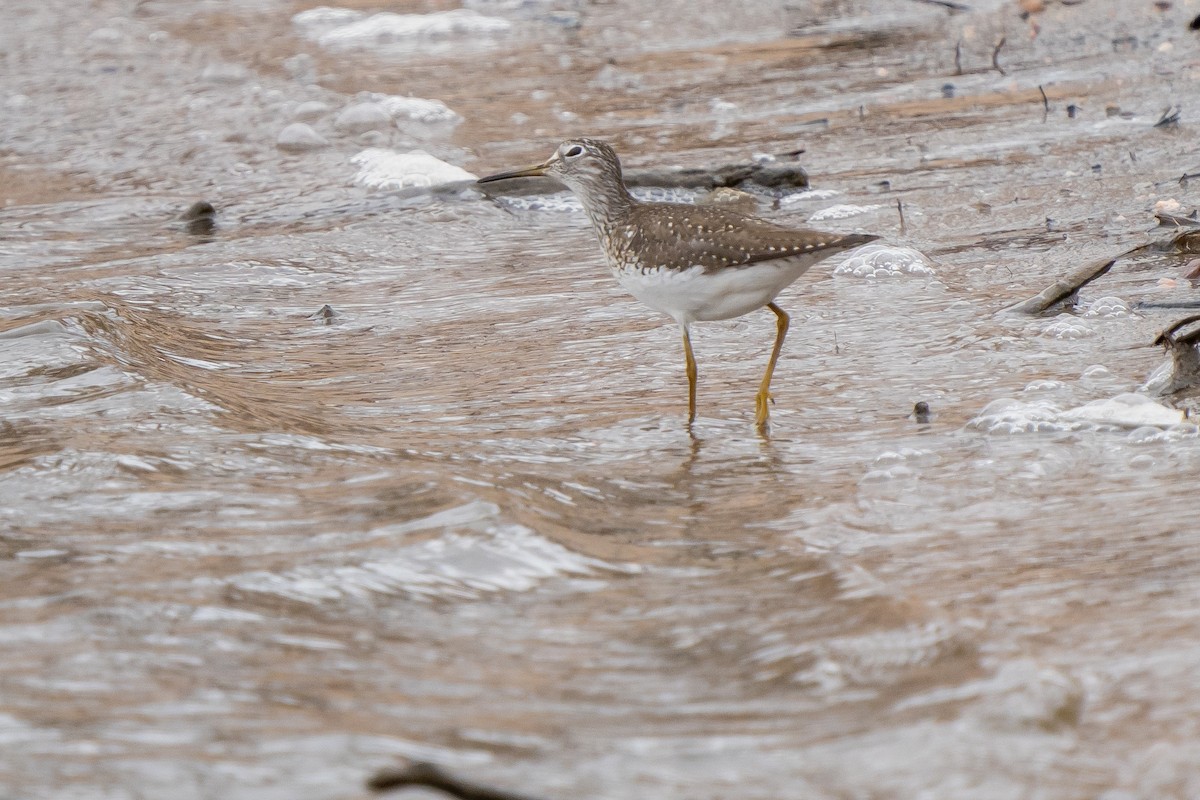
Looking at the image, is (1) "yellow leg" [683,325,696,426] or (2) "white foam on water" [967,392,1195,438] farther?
(1) "yellow leg" [683,325,696,426]

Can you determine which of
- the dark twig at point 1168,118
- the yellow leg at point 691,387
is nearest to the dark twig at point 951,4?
the dark twig at point 1168,118

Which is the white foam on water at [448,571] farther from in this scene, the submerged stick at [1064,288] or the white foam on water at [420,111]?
the white foam on water at [420,111]

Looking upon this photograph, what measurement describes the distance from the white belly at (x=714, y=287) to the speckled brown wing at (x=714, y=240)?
0.10 ft

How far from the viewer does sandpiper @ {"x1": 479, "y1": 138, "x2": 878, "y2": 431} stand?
15.8 ft

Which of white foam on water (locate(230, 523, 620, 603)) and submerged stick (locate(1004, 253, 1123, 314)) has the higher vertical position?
submerged stick (locate(1004, 253, 1123, 314))

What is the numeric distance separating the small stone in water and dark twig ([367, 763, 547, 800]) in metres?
7.94

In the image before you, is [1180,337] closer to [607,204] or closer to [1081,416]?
[1081,416]

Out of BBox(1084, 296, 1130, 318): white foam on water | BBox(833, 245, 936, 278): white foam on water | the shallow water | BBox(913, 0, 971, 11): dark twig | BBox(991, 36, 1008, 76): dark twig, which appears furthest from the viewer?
BBox(913, 0, 971, 11): dark twig

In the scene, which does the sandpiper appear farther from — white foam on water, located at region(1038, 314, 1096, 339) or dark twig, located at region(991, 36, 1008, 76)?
dark twig, located at region(991, 36, 1008, 76)

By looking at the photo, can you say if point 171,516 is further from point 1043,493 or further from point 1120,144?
point 1120,144

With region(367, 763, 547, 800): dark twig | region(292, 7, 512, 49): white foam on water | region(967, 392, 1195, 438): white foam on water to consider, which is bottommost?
region(367, 763, 547, 800): dark twig

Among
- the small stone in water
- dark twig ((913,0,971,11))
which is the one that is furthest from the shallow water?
dark twig ((913,0,971,11))

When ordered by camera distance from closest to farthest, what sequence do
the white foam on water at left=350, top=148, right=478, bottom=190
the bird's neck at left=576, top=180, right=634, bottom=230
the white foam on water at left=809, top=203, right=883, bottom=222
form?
the bird's neck at left=576, top=180, right=634, bottom=230 < the white foam on water at left=809, top=203, right=883, bottom=222 < the white foam on water at left=350, top=148, right=478, bottom=190

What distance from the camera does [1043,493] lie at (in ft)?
12.8
